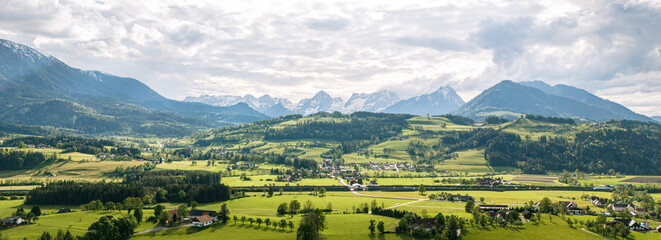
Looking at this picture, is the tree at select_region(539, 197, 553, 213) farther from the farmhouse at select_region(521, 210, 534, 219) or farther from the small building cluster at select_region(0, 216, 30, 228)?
the small building cluster at select_region(0, 216, 30, 228)

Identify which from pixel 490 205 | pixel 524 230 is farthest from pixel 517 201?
pixel 524 230

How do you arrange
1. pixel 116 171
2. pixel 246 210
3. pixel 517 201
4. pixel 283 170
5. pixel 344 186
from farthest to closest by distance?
pixel 283 170 → pixel 116 171 → pixel 344 186 → pixel 517 201 → pixel 246 210

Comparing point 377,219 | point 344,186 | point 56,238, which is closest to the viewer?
point 56,238

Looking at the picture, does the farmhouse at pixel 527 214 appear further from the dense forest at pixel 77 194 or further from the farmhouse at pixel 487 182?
the dense forest at pixel 77 194

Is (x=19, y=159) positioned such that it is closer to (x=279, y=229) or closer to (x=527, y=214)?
(x=279, y=229)

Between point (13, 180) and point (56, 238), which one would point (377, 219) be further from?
point (13, 180)

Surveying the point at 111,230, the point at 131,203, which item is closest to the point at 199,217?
the point at 111,230

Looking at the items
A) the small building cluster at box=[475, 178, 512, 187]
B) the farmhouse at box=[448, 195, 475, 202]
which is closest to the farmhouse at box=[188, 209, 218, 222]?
the farmhouse at box=[448, 195, 475, 202]

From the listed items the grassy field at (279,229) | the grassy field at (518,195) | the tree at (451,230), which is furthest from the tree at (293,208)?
the grassy field at (518,195)
